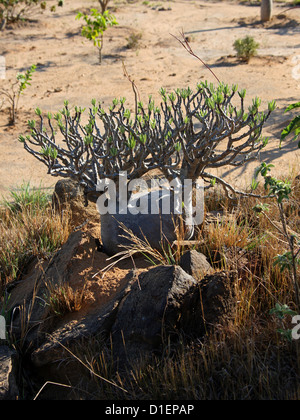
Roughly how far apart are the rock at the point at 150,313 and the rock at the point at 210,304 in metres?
0.05

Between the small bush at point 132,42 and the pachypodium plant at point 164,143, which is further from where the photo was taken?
the small bush at point 132,42

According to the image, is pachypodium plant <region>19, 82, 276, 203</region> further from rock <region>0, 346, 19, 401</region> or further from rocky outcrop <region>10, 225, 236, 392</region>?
rock <region>0, 346, 19, 401</region>

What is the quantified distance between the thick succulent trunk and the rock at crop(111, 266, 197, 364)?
40.3ft

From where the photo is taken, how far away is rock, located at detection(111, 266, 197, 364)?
2.76 metres

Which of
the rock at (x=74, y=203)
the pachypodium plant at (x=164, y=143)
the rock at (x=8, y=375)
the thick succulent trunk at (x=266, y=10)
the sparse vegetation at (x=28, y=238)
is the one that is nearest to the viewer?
the rock at (x=8, y=375)

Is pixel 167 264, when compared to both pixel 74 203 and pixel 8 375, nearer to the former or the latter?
pixel 8 375

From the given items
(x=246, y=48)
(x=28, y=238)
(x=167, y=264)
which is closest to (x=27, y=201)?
(x=28, y=238)

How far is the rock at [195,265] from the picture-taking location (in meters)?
3.11

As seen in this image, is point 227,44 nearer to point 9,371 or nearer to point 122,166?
point 122,166

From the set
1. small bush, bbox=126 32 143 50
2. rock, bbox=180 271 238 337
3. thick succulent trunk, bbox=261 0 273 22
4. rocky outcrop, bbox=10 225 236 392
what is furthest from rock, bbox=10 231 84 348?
thick succulent trunk, bbox=261 0 273 22

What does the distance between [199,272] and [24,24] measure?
1208 centimetres

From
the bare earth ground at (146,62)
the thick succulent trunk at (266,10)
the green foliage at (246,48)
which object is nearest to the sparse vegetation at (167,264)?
the bare earth ground at (146,62)

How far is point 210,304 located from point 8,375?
120cm

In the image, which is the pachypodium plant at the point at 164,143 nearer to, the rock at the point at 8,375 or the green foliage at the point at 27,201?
the green foliage at the point at 27,201
